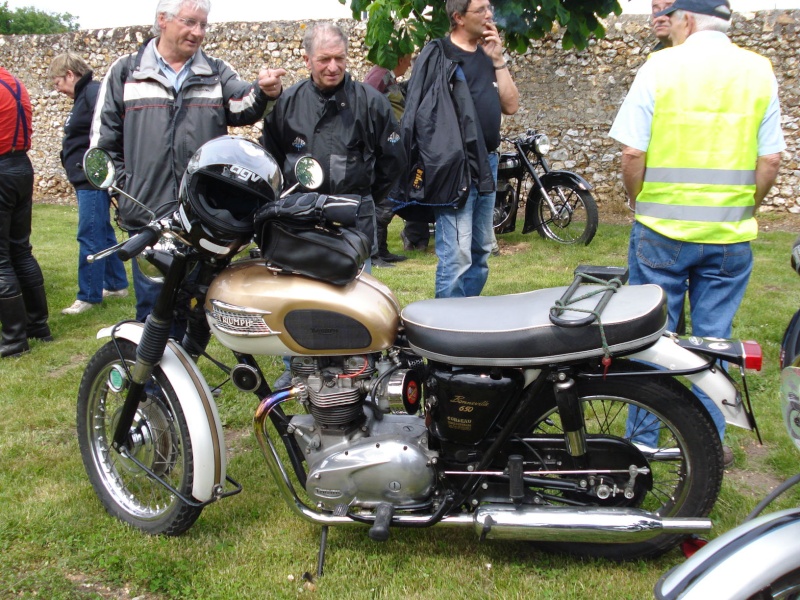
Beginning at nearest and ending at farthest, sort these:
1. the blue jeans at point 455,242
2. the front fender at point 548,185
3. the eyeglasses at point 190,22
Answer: the eyeglasses at point 190,22 → the blue jeans at point 455,242 → the front fender at point 548,185

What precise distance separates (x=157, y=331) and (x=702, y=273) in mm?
2125

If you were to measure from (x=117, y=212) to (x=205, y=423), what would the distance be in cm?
131

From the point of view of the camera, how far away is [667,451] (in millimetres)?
2447

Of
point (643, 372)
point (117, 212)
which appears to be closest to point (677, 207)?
point (643, 372)

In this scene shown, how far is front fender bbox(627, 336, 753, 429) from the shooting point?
2324 mm

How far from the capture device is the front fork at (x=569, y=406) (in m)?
2.33

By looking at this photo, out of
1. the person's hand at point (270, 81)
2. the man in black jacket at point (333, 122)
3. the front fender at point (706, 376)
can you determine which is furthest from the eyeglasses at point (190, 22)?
the front fender at point (706, 376)

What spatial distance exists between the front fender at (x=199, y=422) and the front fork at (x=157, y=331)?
0.06 meters

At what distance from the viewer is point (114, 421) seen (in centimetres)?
295

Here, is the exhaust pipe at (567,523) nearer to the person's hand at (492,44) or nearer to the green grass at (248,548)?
the green grass at (248,548)

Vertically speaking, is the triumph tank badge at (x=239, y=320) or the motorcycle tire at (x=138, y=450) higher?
Result: the triumph tank badge at (x=239, y=320)

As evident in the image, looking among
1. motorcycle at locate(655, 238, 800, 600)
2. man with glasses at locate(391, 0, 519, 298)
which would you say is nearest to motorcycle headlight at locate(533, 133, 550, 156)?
man with glasses at locate(391, 0, 519, 298)

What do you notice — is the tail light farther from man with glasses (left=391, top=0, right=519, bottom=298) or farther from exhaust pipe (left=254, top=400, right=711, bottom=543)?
man with glasses (left=391, top=0, right=519, bottom=298)

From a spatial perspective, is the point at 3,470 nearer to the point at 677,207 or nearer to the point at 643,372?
the point at 643,372
